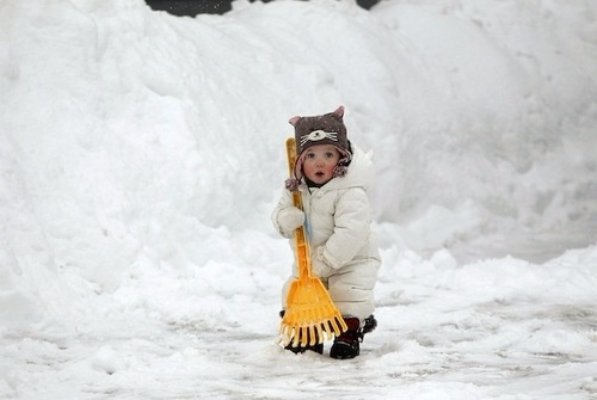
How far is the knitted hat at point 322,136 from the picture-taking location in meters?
6.12

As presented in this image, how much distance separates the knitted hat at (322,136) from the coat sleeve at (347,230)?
5.6 inches

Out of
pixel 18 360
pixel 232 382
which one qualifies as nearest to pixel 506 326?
pixel 232 382

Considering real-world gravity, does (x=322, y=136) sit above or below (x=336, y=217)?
above

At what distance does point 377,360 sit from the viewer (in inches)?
238

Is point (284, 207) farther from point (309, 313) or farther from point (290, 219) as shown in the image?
point (309, 313)

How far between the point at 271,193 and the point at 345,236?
360 cm

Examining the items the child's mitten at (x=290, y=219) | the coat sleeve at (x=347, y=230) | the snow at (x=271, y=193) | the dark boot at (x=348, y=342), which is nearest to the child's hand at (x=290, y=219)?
the child's mitten at (x=290, y=219)

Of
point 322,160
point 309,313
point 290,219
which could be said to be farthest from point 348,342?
point 322,160

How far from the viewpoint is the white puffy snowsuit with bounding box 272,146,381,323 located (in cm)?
609

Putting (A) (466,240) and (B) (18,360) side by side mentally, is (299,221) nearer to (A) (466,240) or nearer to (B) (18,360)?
(B) (18,360)

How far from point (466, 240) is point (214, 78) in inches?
99.3

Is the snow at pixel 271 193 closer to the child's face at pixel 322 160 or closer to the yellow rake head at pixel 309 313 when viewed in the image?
the yellow rake head at pixel 309 313

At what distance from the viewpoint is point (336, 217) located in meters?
6.14

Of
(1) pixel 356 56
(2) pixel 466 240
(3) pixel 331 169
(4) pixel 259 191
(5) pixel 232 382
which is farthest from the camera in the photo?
(1) pixel 356 56
